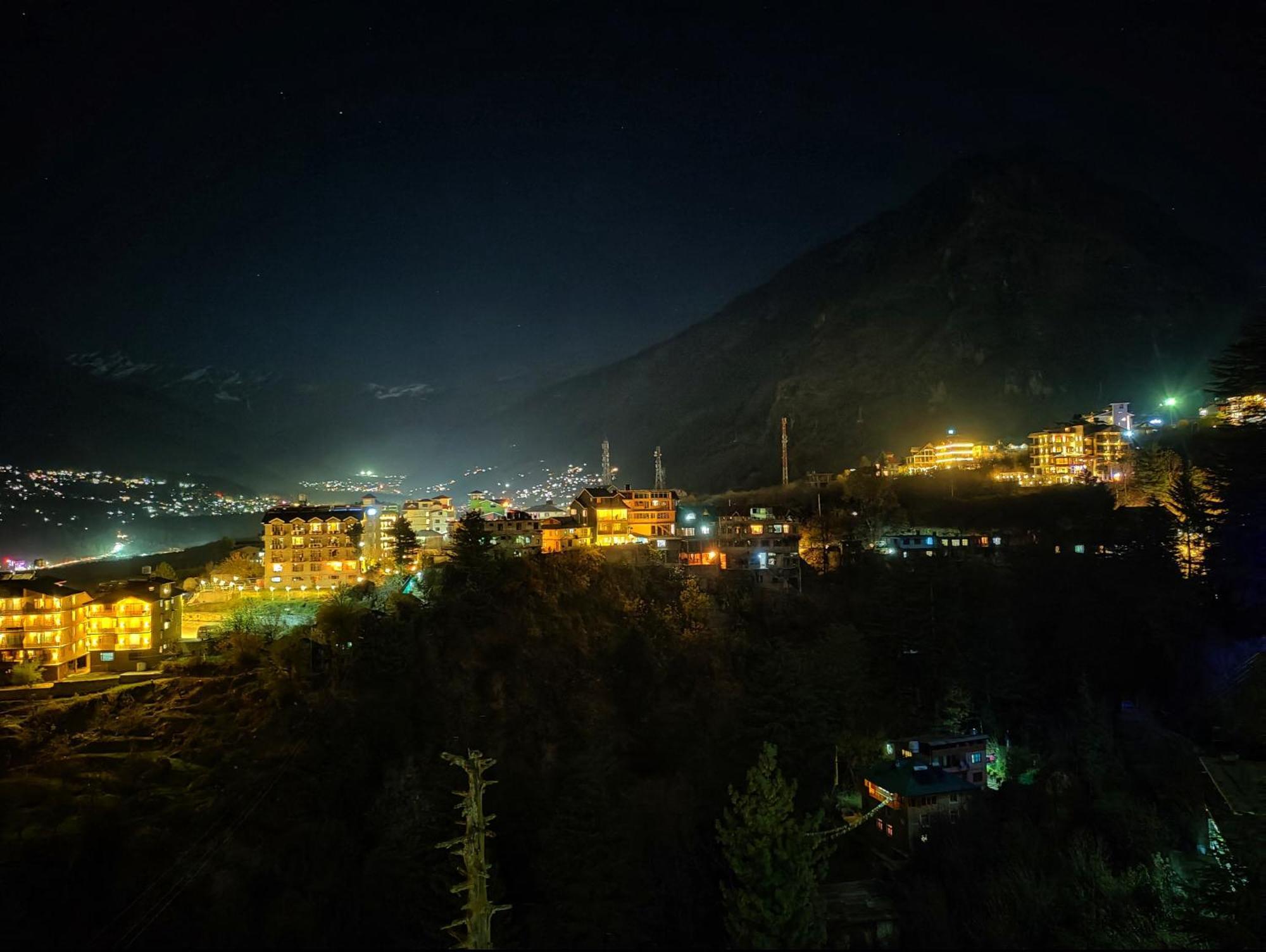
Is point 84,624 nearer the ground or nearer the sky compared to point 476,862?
nearer the sky

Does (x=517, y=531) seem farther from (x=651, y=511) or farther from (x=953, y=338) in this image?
(x=953, y=338)

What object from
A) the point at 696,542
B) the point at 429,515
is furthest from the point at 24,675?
the point at 696,542

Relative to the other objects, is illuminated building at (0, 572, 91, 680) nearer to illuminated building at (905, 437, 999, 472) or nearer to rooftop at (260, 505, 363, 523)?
rooftop at (260, 505, 363, 523)

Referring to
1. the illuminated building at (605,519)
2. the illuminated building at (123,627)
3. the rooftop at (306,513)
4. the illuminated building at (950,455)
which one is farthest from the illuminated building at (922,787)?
the illuminated building at (123,627)

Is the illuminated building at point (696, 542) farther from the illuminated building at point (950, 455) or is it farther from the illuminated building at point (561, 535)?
the illuminated building at point (950, 455)

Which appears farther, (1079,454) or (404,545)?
(1079,454)

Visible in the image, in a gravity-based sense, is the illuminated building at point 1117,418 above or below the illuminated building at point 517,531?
above

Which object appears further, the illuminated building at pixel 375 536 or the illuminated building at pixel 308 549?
the illuminated building at pixel 375 536
